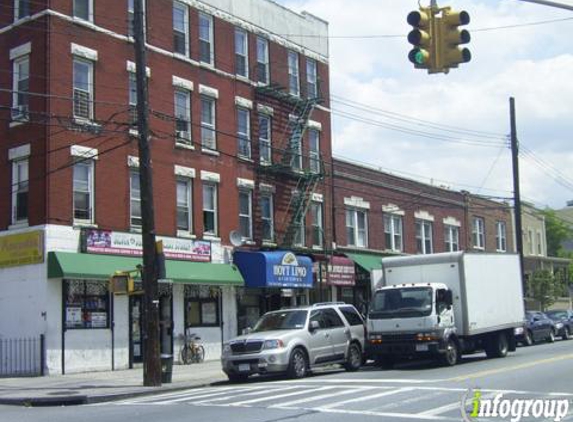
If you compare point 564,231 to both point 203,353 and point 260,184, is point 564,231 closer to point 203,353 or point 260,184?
point 260,184

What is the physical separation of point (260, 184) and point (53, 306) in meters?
11.0

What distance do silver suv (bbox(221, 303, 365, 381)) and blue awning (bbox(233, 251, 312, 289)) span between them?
6662mm

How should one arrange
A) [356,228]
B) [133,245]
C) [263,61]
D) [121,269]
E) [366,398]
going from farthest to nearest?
1. [356,228]
2. [263,61]
3. [133,245]
4. [121,269]
5. [366,398]

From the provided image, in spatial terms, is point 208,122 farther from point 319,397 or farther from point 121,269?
point 319,397

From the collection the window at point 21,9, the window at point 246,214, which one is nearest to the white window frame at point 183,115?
the window at point 246,214

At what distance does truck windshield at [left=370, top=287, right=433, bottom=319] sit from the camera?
20759 mm

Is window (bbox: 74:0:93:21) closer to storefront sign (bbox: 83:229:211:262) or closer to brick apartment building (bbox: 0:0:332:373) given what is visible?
brick apartment building (bbox: 0:0:332:373)

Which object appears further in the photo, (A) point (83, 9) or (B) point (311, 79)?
(B) point (311, 79)

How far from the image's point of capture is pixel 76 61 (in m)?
24.8

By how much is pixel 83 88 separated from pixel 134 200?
13.2 feet

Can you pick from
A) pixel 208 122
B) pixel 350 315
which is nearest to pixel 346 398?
pixel 350 315

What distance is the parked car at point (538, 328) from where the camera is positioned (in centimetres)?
3185

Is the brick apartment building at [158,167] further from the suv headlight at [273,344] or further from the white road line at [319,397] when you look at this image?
the white road line at [319,397]

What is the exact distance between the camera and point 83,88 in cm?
2502
